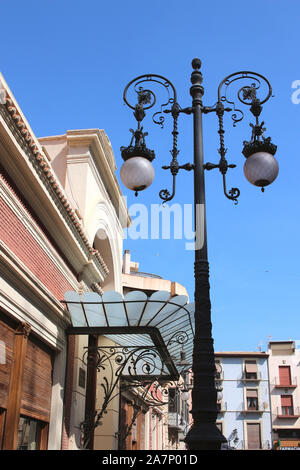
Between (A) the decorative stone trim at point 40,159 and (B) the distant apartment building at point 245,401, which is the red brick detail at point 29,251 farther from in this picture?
(B) the distant apartment building at point 245,401

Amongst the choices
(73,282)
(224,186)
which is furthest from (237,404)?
(224,186)

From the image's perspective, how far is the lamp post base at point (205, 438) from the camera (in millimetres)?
4539

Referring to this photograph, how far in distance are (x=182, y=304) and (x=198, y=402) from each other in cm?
388

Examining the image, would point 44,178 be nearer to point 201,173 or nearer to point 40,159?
point 40,159

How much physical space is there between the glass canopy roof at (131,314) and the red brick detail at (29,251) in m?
0.57

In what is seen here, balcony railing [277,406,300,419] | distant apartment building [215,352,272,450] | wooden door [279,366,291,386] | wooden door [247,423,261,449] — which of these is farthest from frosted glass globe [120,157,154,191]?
wooden door [247,423,261,449]

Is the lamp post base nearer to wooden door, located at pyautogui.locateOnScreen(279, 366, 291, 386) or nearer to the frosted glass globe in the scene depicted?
the frosted glass globe

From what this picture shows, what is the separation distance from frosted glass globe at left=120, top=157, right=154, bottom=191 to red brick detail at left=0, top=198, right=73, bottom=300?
6.51 ft

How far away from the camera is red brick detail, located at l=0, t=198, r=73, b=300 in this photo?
706 cm

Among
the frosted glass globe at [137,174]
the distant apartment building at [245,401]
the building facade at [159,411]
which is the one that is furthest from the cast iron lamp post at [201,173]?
the distant apartment building at [245,401]

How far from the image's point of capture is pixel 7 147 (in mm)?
6902

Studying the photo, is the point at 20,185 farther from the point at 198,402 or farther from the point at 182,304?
the point at 198,402
